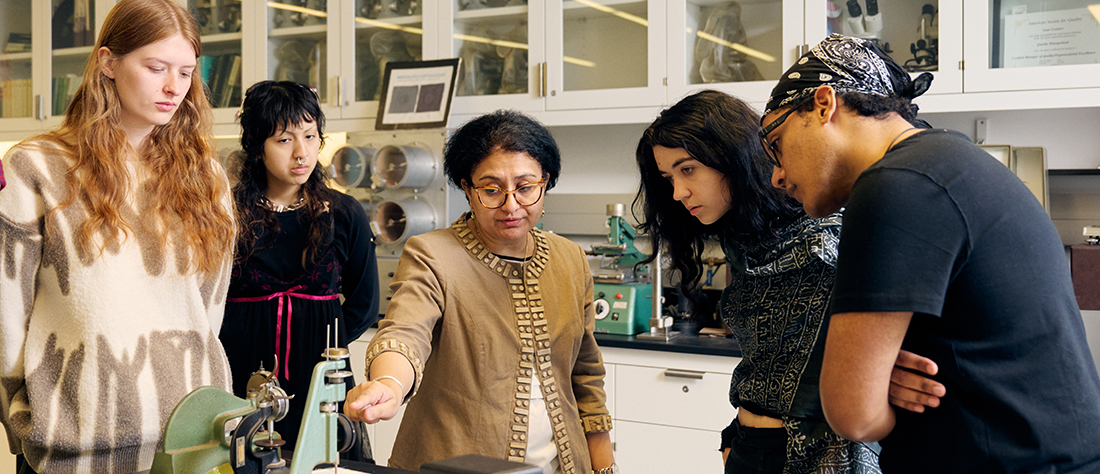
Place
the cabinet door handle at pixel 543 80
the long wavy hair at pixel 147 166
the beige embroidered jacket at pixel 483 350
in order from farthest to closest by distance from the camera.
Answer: the cabinet door handle at pixel 543 80
the beige embroidered jacket at pixel 483 350
the long wavy hair at pixel 147 166

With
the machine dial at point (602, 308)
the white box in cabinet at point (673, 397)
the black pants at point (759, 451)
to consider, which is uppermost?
the machine dial at point (602, 308)

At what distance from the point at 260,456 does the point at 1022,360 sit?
0.86m

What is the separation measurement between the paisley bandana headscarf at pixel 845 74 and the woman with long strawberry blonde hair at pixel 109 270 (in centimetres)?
97

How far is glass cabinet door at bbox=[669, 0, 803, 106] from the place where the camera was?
2719 mm

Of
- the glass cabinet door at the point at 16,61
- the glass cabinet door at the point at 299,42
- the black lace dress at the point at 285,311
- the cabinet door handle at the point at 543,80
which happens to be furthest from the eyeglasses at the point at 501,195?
the glass cabinet door at the point at 16,61

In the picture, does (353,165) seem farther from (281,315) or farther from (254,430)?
(254,430)

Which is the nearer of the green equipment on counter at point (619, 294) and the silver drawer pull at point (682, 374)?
the silver drawer pull at point (682, 374)

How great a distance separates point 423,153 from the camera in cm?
305

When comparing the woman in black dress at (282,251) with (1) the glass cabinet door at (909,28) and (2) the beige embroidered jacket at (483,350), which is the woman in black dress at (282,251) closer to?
(2) the beige embroidered jacket at (483,350)

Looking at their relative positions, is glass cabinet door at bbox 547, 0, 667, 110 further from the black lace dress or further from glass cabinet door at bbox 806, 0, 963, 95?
the black lace dress

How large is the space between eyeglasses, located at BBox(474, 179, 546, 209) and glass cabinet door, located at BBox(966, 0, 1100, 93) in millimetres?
1731

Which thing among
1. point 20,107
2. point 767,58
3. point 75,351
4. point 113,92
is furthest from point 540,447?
point 20,107

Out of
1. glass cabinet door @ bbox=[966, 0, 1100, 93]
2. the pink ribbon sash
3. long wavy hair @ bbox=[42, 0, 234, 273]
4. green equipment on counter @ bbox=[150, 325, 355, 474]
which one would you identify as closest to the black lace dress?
the pink ribbon sash

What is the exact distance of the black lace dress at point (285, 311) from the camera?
1.86m
